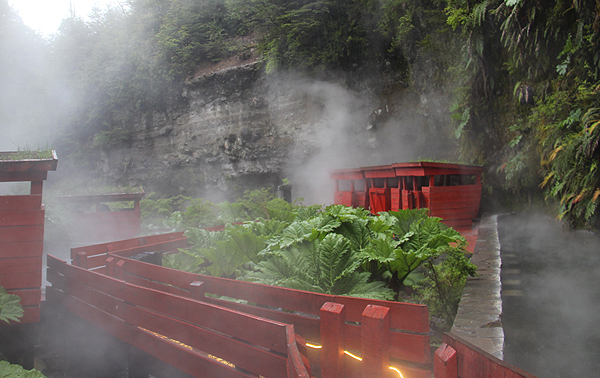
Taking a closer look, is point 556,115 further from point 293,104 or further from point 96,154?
point 96,154

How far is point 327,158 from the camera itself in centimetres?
1277

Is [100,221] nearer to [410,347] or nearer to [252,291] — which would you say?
[252,291]

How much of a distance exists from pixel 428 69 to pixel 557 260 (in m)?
7.86

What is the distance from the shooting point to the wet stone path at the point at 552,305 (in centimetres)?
204

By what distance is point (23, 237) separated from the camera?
129 inches

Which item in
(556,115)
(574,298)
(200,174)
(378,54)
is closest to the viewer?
(574,298)

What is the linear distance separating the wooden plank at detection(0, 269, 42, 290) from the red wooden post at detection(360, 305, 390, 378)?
128 inches

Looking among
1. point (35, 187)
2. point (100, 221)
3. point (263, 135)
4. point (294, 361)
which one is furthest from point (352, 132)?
point (294, 361)

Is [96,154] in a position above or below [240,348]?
above

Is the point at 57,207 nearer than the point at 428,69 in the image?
Yes

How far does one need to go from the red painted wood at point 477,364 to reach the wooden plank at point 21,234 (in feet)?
12.4

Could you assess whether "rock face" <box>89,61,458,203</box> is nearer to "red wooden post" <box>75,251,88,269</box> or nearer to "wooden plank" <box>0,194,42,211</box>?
"red wooden post" <box>75,251,88,269</box>

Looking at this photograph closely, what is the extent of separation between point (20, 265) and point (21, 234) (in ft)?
0.99

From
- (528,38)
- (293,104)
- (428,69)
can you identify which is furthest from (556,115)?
(293,104)
